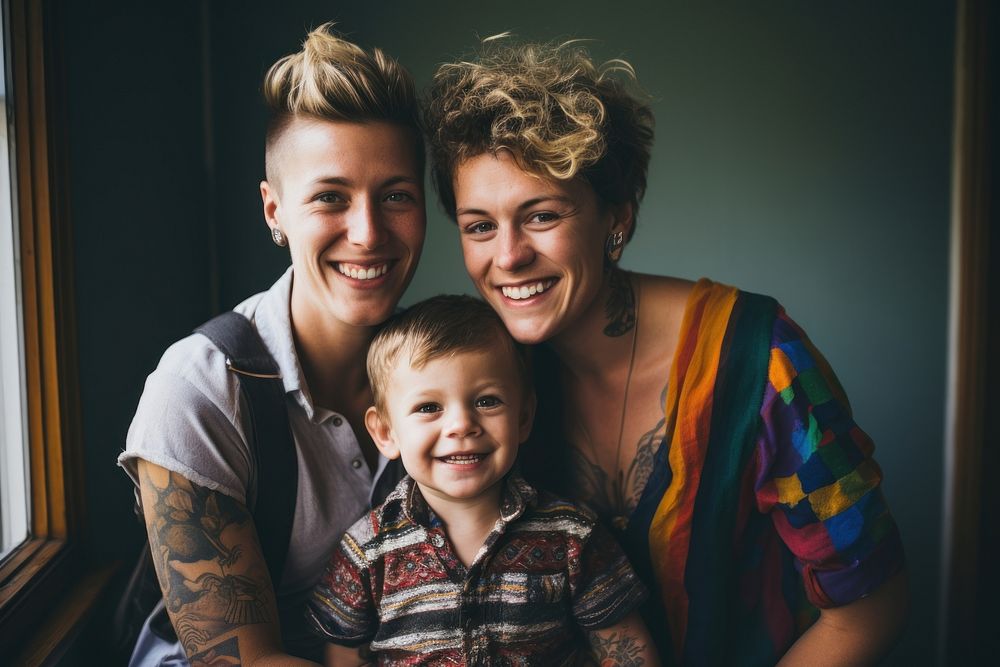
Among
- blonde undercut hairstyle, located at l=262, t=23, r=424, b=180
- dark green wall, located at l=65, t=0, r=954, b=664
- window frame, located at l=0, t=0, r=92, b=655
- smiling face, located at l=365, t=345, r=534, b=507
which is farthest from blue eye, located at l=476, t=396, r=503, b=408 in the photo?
dark green wall, located at l=65, t=0, r=954, b=664

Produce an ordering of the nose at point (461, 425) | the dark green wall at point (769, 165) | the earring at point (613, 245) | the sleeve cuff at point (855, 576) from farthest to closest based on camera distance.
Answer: the dark green wall at point (769, 165), the earring at point (613, 245), the sleeve cuff at point (855, 576), the nose at point (461, 425)

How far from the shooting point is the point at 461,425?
4.06ft

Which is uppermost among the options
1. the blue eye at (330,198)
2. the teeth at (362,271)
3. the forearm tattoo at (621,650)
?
the blue eye at (330,198)

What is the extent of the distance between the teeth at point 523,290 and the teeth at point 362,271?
23cm

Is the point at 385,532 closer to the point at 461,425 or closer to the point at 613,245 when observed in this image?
the point at 461,425

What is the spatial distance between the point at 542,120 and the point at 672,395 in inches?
21.5

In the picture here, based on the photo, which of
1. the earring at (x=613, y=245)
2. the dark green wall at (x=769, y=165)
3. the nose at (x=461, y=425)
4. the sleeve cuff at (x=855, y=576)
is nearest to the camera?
the nose at (x=461, y=425)

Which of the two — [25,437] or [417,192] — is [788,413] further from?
[25,437]

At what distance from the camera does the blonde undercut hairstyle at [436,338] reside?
1284mm

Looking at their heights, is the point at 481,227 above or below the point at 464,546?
above

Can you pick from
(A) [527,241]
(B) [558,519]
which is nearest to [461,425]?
(B) [558,519]

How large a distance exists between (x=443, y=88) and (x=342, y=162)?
25 cm

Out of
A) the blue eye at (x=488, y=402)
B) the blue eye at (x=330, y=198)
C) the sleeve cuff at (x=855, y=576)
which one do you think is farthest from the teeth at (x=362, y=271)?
the sleeve cuff at (x=855, y=576)

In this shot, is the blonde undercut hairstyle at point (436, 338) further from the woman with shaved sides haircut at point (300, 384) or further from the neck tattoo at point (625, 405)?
the neck tattoo at point (625, 405)
